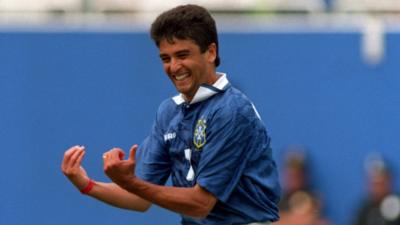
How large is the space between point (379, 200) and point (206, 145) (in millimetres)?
5460

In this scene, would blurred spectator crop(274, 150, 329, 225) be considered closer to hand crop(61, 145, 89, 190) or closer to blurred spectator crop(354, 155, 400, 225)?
blurred spectator crop(354, 155, 400, 225)

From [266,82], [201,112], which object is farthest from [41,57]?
[201,112]

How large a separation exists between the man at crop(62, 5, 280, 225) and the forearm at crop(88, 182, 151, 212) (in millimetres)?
51

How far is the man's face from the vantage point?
6.11m

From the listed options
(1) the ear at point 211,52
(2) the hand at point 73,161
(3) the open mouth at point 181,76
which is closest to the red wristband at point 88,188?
Result: (2) the hand at point 73,161

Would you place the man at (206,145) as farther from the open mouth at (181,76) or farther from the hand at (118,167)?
the hand at (118,167)

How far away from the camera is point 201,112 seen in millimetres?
6215

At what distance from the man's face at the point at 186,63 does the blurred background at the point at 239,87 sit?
209 inches

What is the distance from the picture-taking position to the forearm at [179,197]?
5.96 metres

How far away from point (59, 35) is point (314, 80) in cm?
224

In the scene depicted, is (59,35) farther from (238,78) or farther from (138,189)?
(138,189)

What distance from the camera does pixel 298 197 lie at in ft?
38.6

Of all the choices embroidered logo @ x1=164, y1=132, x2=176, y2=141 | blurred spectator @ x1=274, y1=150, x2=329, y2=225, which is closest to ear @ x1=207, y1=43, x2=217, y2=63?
embroidered logo @ x1=164, y1=132, x2=176, y2=141

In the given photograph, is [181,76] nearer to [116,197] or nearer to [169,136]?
[169,136]
